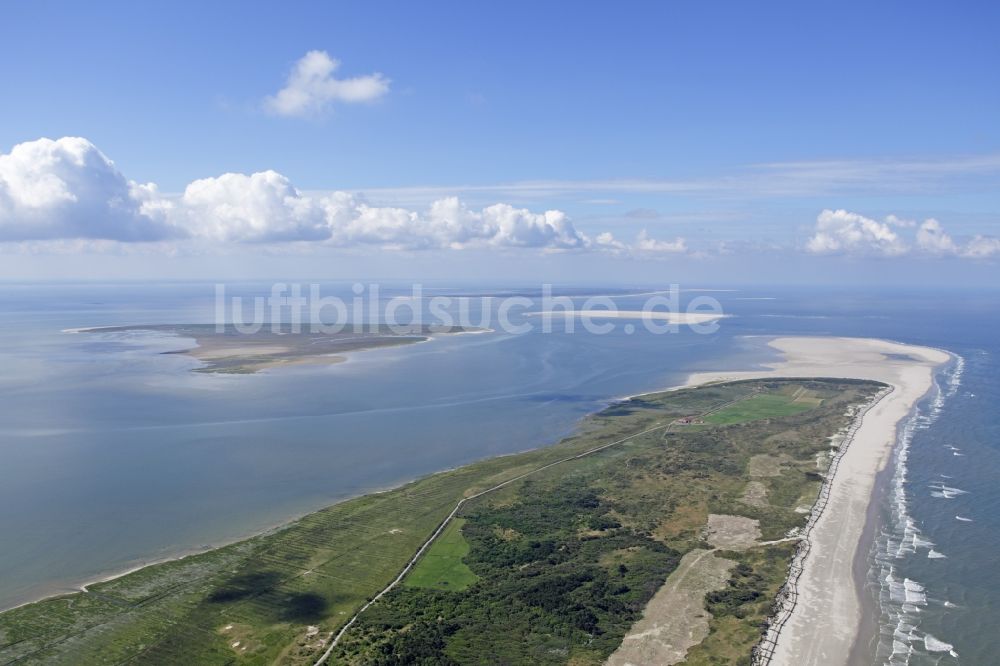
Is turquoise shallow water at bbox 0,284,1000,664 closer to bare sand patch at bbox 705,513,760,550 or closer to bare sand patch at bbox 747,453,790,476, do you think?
bare sand patch at bbox 705,513,760,550

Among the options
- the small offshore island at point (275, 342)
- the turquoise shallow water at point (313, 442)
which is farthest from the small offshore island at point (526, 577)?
the small offshore island at point (275, 342)

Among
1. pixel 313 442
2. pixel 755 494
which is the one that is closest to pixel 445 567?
pixel 755 494

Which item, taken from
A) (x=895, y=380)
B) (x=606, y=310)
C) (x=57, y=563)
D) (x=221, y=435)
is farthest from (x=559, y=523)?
(x=606, y=310)

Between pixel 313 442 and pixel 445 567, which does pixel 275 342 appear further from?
pixel 445 567

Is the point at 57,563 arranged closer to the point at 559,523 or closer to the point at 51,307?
the point at 559,523

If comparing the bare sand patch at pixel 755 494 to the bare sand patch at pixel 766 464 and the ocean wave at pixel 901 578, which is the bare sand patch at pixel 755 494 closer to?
the bare sand patch at pixel 766 464

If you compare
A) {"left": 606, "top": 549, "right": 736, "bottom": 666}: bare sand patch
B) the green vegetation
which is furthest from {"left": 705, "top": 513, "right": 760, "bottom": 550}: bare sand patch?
the green vegetation
